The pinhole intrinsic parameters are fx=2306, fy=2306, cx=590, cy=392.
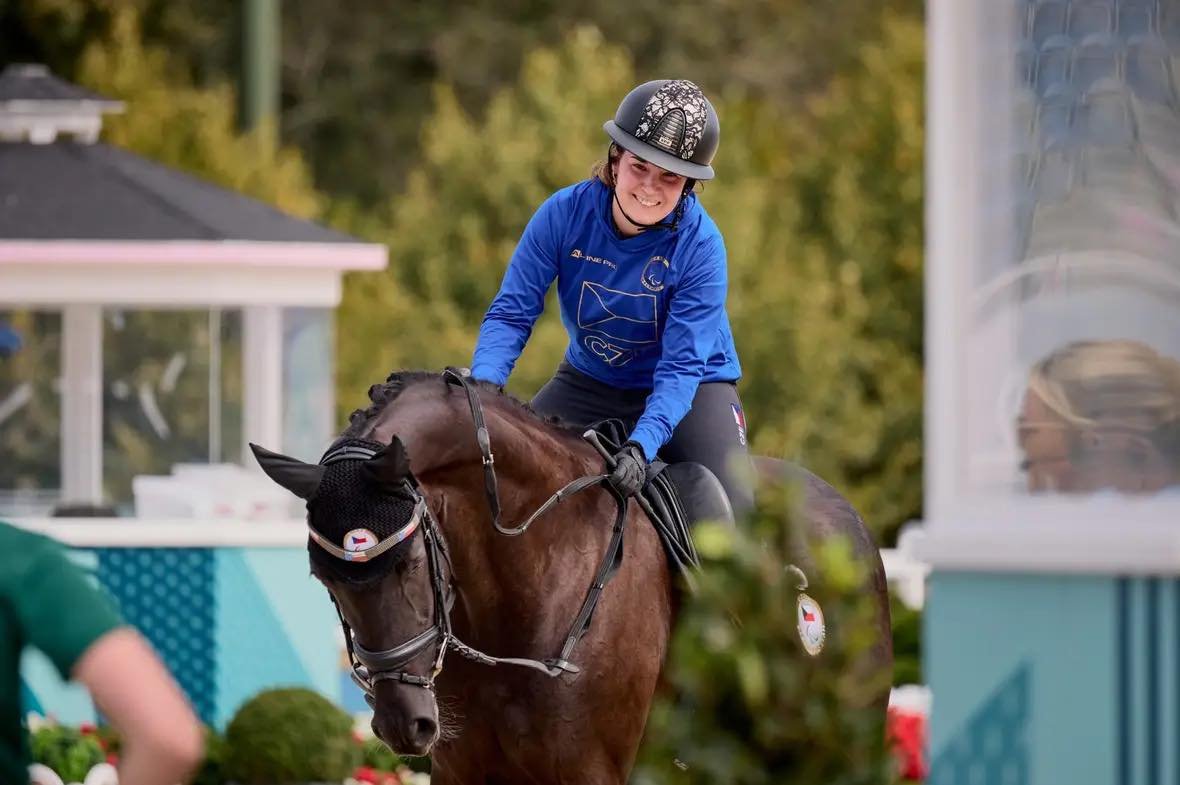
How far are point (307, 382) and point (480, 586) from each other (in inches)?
288

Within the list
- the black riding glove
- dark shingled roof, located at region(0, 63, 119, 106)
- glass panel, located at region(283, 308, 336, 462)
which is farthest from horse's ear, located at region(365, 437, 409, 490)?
dark shingled roof, located at region(0, 63, 119, 106)

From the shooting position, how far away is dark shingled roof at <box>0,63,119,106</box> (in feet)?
44.4

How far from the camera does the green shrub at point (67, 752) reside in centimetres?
944

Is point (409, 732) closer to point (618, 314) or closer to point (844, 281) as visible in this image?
point (618, 314)

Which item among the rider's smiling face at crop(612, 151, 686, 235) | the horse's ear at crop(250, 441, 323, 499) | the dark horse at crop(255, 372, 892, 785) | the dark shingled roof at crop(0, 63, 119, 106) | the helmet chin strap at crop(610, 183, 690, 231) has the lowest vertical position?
the dark horse at crop(255, 372, 892, 785)

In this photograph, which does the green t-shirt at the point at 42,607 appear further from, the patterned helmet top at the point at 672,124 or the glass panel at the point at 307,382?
the glass panel at the point at 307,382

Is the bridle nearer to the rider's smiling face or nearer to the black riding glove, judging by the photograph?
the black riding glove

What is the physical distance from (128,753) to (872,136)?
64.9ft

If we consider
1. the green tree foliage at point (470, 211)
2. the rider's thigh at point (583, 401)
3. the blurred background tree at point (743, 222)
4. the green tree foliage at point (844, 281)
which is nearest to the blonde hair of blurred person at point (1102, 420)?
the rider's thigh at point (583, 401)

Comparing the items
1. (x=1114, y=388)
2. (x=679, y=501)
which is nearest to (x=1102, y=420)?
(x=1114, y=388)

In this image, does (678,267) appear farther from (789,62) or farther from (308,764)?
(789,62)

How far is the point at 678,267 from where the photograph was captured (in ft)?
21.6

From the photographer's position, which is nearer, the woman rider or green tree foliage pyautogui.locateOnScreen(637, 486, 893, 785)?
green tree foliage pyautogui.locateOnScreen(637, 486, 893, 785)

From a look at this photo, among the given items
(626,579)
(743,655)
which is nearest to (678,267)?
Result: (626,579)
